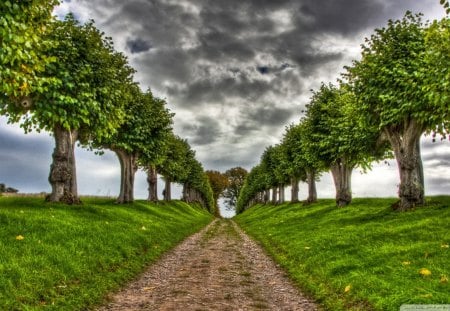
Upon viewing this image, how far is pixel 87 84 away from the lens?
88.9 feet

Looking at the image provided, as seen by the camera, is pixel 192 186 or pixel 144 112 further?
pixel 192 186

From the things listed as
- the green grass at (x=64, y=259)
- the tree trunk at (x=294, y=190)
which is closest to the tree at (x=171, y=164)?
the tree trunk at (x=294, y=190)

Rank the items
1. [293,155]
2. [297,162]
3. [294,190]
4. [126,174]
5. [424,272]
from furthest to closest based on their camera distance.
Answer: [294,190]
[293,155]
[297,162]
[126,174]
[424,272]

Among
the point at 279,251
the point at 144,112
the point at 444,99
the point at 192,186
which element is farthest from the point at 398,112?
the point at 192,186

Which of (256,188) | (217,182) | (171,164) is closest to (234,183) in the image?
(217,182)

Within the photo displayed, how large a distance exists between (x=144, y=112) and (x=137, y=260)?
2803 cm

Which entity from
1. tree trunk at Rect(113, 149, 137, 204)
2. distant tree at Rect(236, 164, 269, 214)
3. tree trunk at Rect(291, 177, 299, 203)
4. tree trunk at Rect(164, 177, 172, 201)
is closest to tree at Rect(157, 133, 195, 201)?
tree trunk at Rect(164, 177, 172, 201)

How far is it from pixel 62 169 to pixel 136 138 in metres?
11.7

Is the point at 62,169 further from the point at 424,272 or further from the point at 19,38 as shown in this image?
the point at 424,272

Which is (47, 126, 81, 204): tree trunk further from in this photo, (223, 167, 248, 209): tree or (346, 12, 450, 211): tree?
(223, 167, 248, 209): tree

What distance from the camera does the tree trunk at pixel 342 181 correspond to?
153 ft

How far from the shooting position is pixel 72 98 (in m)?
26.3

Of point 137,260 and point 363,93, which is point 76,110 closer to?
point 137,260

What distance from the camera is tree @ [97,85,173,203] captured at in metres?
41.5
